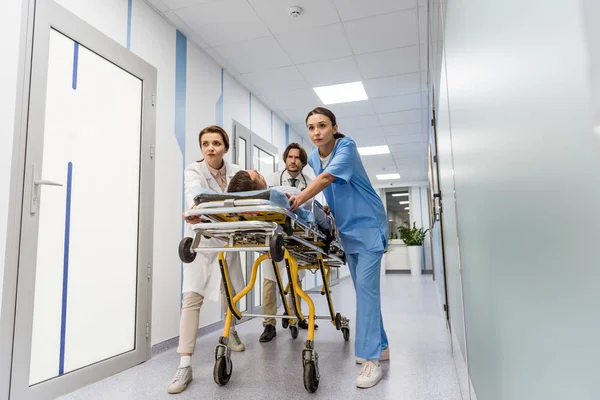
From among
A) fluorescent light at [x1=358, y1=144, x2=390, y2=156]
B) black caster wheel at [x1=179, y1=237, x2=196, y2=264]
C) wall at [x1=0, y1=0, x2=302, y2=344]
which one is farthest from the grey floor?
fluorescent light at [x1=358, y1=144, x2=390, y2=156]

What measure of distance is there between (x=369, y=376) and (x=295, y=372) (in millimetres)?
473

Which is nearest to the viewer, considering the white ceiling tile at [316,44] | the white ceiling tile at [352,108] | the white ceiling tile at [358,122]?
the white ceiling tile at [316,44]

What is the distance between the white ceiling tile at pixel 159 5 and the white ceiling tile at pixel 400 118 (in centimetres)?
365

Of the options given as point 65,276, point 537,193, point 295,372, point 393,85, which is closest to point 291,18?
point 393,85

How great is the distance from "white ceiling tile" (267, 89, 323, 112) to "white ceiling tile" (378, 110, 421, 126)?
122 centimetres

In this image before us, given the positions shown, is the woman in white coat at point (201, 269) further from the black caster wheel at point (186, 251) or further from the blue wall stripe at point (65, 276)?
the blue wall stripe at point (65, 276)

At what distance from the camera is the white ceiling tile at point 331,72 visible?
4293mm

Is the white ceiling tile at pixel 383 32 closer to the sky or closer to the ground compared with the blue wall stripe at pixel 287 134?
closer to the sky

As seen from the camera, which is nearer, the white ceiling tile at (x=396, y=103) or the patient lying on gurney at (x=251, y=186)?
the patient lying on gurney at (x=251, y=186)

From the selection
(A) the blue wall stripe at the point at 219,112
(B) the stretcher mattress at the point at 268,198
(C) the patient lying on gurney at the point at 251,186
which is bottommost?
(B) the stretcher mattress at the point at 268,198

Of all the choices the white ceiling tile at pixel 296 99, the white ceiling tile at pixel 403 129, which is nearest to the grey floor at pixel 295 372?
the white ceiling tile at pixel 296 99

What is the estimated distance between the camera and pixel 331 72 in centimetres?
452

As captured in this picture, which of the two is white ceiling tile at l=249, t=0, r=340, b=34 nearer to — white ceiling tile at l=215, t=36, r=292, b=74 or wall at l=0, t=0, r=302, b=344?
white ceiling tile at l=215, t=36, r=292, b=74

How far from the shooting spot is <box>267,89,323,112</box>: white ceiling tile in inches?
201
